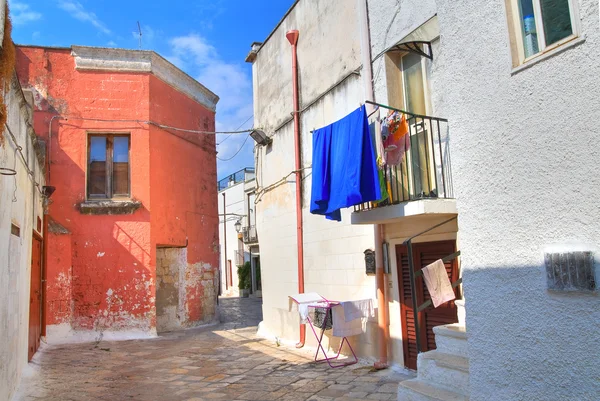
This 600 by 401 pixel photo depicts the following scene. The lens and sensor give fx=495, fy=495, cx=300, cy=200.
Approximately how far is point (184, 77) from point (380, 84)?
806cm

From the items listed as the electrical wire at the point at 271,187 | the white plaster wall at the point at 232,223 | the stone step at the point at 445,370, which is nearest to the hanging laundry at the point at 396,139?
the stone step at the point at 445,370

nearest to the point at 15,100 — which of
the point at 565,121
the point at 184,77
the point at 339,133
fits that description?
the point at 339,133

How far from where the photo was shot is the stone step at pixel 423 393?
450cm

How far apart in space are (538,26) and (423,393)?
3350mm

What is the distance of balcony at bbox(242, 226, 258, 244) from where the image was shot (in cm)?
2584

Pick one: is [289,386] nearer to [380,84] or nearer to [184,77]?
[380,84]

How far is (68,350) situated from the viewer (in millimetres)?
10211

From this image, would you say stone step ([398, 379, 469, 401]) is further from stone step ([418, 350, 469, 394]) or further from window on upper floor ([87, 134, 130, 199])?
window on upper floor ([87, 134, 130, 199])

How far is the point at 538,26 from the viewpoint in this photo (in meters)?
3.79

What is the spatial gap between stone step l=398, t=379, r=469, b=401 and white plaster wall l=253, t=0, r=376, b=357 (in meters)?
2.59

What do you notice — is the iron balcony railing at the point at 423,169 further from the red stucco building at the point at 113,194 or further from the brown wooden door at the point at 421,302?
the red stucco building at the point at 113,194

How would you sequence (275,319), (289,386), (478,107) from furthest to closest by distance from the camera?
(275,319), (289,386), (478,107)

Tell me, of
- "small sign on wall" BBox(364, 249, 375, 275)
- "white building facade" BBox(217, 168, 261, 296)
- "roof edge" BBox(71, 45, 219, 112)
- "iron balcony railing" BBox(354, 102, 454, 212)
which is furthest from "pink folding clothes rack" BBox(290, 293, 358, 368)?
"white building facade" BBox(217, 168, 261, 296)

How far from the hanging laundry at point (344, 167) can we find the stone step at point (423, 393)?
2.23 metres
